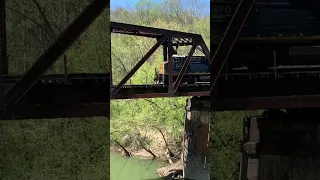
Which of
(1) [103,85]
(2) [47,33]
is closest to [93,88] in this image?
(1) [103,85]

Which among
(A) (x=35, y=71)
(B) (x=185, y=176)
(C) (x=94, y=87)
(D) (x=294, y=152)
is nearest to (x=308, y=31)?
(D) (x=294, y=152)

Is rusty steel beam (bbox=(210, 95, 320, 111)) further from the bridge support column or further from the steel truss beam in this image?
the bridge support column

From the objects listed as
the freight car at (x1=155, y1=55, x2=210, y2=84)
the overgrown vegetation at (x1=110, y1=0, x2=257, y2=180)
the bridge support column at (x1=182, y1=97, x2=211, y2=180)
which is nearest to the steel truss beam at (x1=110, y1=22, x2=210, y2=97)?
the bridge support column at (x1=182, y1=97, x2=211, y2=180)

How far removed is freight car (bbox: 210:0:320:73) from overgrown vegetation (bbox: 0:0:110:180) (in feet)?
6.85

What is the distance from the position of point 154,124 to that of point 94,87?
1741 centimetres

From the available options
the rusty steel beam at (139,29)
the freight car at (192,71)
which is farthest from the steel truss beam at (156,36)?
the freight car at (192,71)

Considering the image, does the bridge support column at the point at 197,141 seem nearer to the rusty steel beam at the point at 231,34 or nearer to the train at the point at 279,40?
the train at the point at 279,40

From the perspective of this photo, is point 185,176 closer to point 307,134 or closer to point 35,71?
point 307,134

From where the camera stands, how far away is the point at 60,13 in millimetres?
5020

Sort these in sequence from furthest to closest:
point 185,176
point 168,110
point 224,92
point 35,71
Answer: point 168,110, point 185,176, point 224,92, point 35,71

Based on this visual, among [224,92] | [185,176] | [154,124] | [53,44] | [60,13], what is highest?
[60,13]

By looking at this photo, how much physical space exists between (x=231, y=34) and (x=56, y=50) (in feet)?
8.36

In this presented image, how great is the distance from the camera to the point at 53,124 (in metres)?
5.16

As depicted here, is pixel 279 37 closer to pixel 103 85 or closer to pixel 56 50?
pixel 103 85
